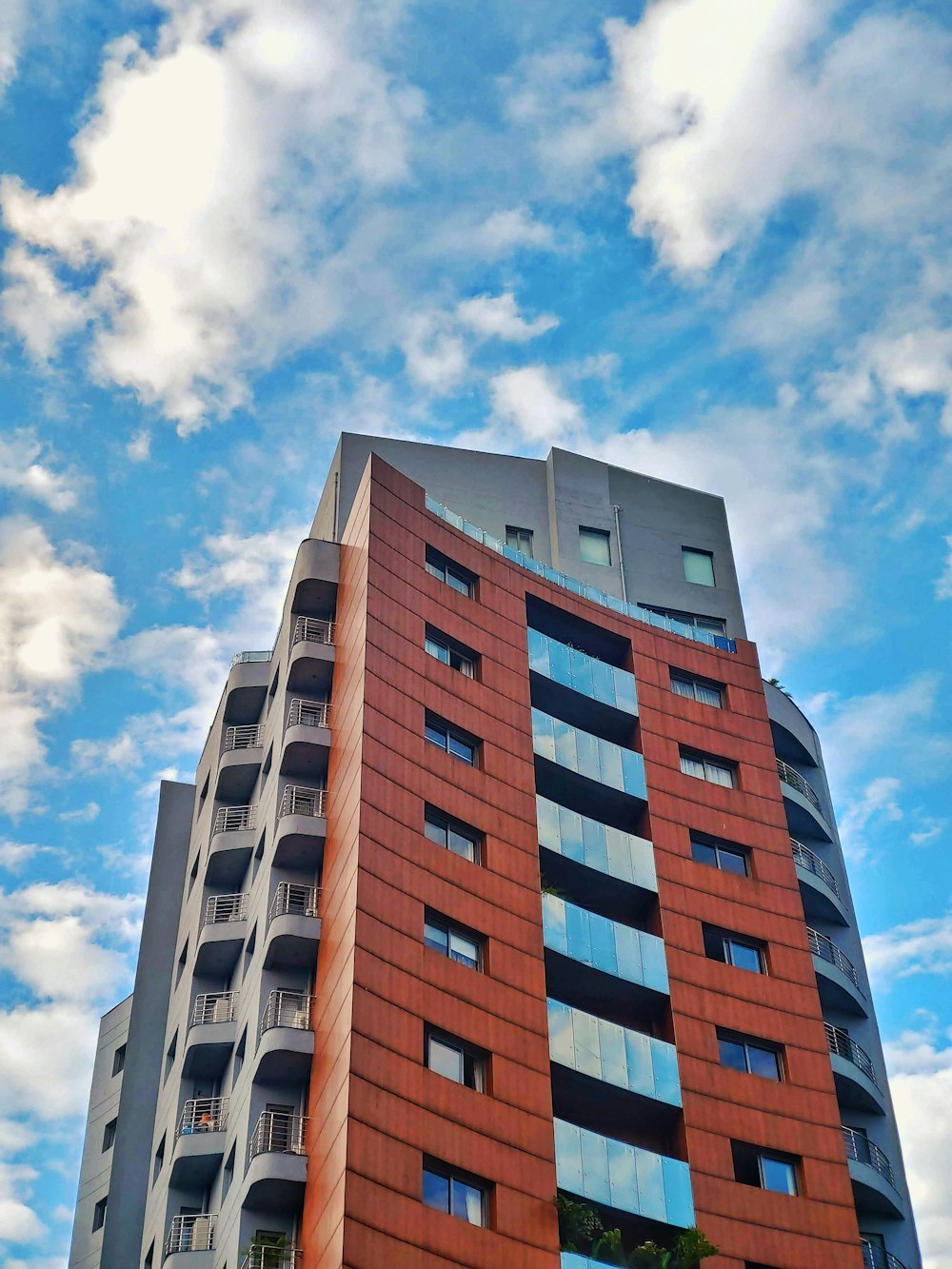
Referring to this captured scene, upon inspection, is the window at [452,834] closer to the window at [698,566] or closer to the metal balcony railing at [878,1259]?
the metal balcony railing at [878,1259]

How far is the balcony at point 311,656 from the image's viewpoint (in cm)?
5731

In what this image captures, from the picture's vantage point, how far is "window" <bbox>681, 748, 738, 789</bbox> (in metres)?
61.1

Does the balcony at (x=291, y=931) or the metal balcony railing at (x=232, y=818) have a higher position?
the metal balcony railing at (x=232, y=818)

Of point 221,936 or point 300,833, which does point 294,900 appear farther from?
point 221,936

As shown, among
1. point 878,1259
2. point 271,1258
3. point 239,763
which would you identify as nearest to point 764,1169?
point 878,1259

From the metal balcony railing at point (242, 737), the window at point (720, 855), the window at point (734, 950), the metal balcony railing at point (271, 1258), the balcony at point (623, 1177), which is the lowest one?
the metal balcony railing at point (271, 1258)

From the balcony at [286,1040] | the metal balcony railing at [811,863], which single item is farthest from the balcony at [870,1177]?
the balcony at [286,1040]

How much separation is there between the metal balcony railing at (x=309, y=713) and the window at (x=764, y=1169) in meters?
19.8

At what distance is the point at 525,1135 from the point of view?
4647 cm

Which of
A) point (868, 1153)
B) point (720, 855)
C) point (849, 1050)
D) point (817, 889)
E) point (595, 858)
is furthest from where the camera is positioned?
point (817, 889)

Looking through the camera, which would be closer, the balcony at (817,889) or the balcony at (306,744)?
the balcony at (306,744)

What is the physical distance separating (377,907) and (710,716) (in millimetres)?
19818

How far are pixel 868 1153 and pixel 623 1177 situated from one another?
13387 millimetres

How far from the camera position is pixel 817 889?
205ft
